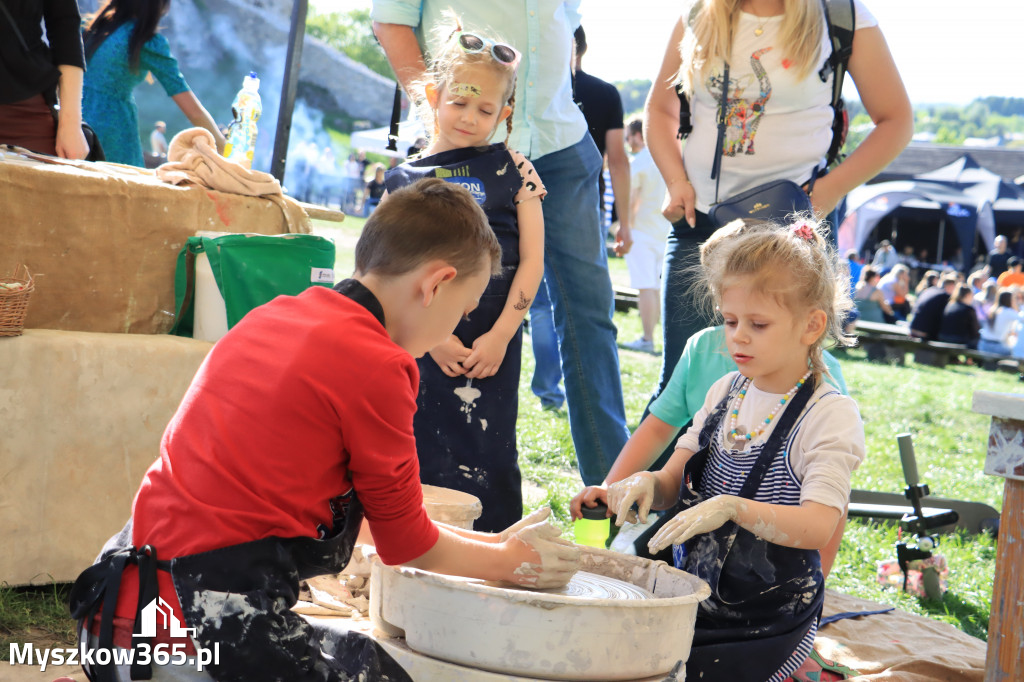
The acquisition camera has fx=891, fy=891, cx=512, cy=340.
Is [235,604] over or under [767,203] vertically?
under

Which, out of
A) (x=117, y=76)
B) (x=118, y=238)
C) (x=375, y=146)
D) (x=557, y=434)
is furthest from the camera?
(x=375, y=146)

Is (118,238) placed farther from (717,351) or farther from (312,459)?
(717,351)

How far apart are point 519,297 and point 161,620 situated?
1.42 meters

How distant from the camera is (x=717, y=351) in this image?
2443mm

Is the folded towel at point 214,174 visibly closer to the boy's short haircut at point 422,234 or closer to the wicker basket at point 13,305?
the wicker basket at point 13,305

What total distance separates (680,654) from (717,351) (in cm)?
104

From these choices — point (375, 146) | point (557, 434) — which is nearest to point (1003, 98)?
point (375, 146)

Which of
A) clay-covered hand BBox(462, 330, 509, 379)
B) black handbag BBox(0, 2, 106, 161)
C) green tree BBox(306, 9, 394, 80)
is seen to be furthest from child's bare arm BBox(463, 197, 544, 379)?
green tree BBox(306, 9, 394, 80)

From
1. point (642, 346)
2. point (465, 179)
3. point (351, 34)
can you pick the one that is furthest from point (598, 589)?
point (351, 34)

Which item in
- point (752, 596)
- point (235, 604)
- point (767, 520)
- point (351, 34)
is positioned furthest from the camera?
point (351, 34)

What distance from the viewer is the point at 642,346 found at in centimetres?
858

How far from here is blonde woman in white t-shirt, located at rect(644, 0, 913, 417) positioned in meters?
2.69

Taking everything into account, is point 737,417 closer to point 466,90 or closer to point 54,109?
point 466,90

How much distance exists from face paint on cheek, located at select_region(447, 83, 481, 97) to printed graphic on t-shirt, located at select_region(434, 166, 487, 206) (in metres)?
0.21
